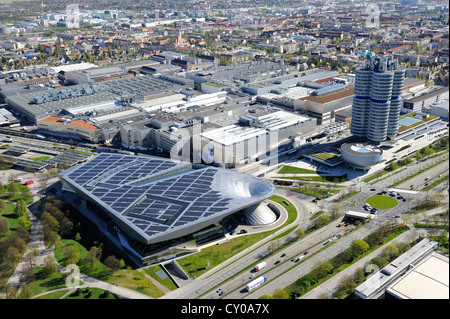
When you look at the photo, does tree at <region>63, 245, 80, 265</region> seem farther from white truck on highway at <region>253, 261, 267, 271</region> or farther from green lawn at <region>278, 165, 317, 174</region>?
green lawn at <region>278, 165, 317, 174</region>

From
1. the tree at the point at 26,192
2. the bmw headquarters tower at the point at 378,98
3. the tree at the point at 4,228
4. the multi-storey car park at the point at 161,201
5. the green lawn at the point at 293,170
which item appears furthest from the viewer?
the bmw headquarters tower at the point at 378,98

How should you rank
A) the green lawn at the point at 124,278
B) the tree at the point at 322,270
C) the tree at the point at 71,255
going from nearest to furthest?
1. the green lawn at the point at 124,278
2. the tree at the point at 322,270
3. the tree at the point at 71,255

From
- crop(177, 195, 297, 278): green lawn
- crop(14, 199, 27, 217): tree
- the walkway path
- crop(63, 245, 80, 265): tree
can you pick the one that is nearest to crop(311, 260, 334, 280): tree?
crop(177, 195, 297, 278): green lawn

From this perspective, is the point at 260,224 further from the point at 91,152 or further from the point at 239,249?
the point at 91,152

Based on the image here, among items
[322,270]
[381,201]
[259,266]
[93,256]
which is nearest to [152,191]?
[93,256]

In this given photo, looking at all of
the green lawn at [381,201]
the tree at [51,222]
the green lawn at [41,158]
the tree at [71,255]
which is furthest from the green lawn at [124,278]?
the green lawn at [41,158]

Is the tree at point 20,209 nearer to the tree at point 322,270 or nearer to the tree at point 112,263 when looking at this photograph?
the tree at point 112,263

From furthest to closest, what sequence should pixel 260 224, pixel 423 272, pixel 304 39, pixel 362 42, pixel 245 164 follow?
1. pixel 304 39
2. pixel 362 42
3. pixel 245 164
4. pixel 260 224
5. pixel 423 272
